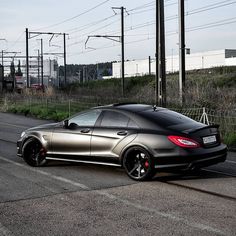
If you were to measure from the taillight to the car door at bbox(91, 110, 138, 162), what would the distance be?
760 millimetres

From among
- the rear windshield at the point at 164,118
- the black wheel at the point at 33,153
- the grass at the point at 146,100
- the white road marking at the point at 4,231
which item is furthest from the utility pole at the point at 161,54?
the white road marking at the point at 4,231

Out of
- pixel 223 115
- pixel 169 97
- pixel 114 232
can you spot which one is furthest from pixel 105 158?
pixel 169 97

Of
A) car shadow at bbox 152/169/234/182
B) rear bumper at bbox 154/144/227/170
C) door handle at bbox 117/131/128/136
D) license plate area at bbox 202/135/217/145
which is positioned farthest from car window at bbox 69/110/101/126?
license plate area at bbox 202/135/217/145

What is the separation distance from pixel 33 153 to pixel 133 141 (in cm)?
277

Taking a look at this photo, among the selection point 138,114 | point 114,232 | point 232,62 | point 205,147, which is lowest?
point 114,232

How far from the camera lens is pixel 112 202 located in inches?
265

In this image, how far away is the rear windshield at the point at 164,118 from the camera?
850 centimetres

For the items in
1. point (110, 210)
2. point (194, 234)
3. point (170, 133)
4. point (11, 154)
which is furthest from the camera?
point (11, 154)

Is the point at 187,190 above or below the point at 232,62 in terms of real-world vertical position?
below

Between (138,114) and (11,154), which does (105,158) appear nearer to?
(138,114)

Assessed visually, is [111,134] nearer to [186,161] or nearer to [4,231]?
[186,161]

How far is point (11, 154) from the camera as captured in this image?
11.8m

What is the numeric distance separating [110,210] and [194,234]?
57.0 inches

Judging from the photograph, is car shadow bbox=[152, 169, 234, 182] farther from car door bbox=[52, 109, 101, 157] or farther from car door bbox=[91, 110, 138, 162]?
car door bbox=[52, 109, 101, 157]
